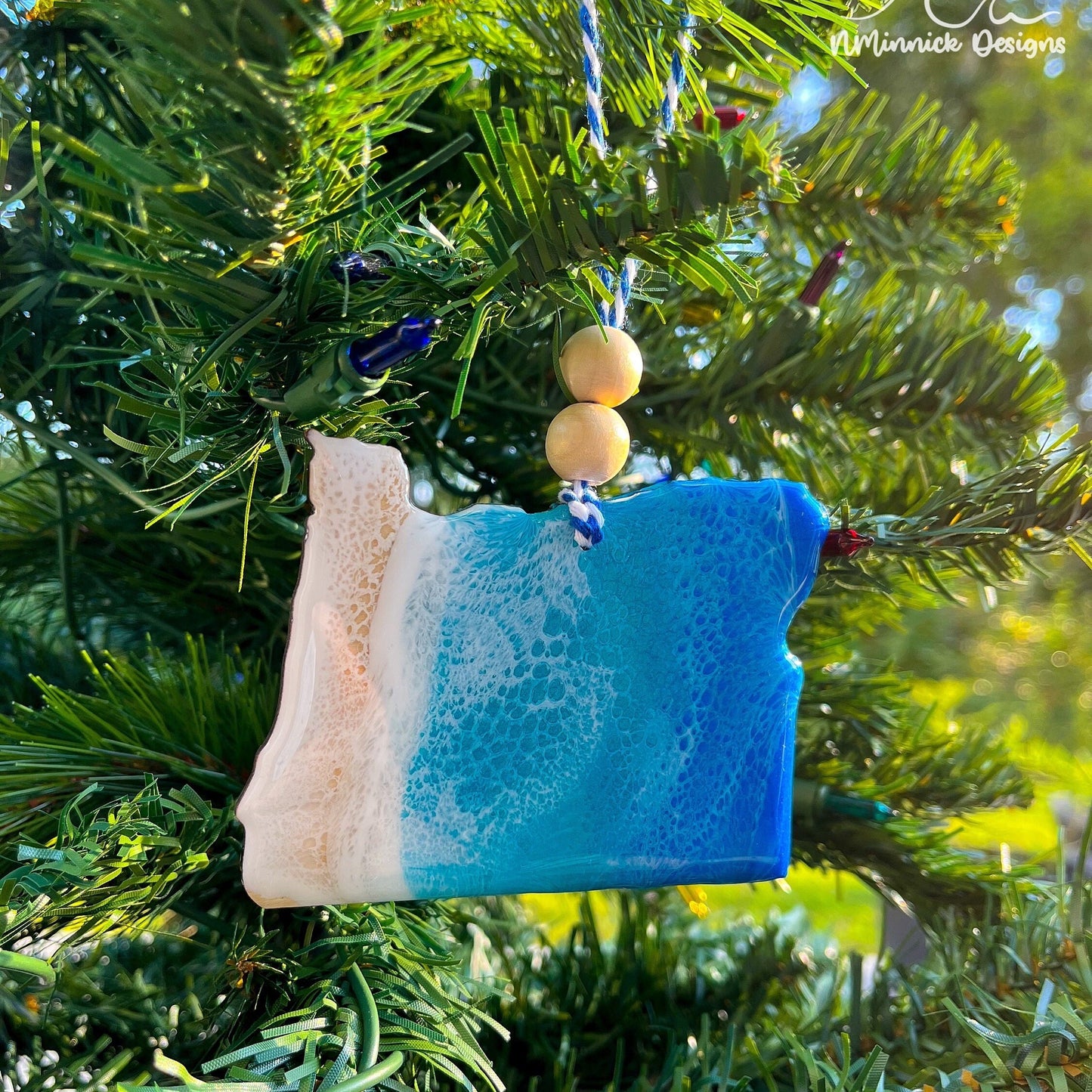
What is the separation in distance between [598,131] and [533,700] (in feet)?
0.50

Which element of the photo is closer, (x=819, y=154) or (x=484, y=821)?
(x=484, y=821)

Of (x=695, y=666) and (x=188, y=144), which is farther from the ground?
(x=188, y=144)

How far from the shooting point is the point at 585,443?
0.87 ft

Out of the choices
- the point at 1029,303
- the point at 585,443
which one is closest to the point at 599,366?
the point at 585,443

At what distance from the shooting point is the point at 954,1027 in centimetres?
30

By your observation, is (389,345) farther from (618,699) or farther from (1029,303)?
(1029,303)

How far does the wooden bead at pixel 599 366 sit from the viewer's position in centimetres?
26

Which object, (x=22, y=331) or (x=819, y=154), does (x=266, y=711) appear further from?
(x=819, y=154)

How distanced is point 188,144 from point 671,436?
0.68ft

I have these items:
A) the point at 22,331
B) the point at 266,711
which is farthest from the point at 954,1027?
the point at 22,331

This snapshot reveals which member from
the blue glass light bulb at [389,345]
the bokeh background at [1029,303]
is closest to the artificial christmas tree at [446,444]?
the blue glass light bulb at [389,345]

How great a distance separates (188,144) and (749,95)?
0.64 ft

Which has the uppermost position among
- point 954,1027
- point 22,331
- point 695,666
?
point 22,331

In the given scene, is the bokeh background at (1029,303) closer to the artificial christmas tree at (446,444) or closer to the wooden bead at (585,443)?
the artificial christmas tree at (446,444)
